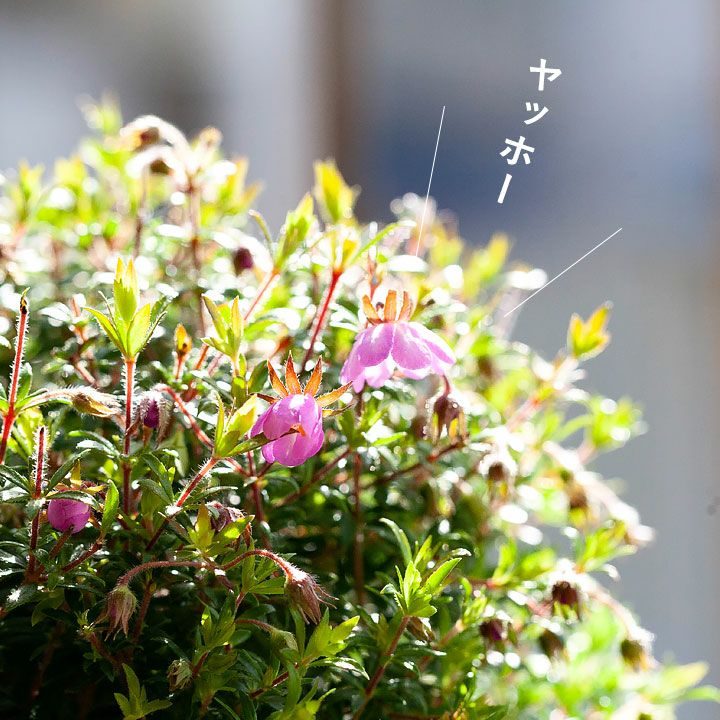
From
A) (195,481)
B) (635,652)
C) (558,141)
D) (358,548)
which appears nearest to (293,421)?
(195,481)

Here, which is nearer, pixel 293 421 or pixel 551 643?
pixel 293 421

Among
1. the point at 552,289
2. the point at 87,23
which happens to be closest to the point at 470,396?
the point at 552,289

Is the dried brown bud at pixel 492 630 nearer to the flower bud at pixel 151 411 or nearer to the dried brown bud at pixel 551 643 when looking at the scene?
the dried brown bud at pixel 551 643

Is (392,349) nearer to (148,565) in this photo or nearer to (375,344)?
(375,344)

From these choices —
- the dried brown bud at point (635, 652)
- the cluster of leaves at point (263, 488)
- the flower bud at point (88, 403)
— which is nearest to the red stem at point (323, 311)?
the cluster of leaves at point (263, 488)

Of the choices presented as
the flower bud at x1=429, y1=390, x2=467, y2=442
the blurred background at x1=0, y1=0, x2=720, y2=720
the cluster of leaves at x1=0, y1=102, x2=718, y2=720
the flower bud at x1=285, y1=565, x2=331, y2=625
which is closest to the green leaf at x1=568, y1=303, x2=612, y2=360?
the cluster of leaves at x1=0, y1=102, x2=718, y2=720

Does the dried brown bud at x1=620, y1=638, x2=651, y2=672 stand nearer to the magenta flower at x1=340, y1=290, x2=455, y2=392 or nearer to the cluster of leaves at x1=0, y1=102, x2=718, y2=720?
the cluster of leaves at x1=0, y1=102, x2=718, y2=720
